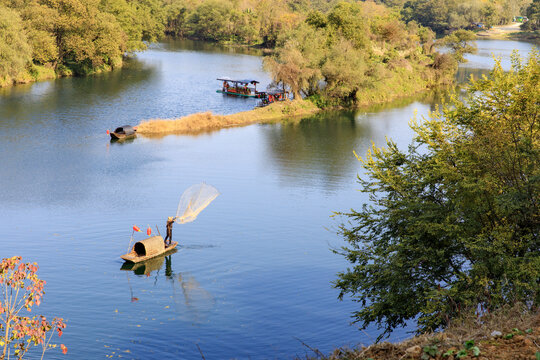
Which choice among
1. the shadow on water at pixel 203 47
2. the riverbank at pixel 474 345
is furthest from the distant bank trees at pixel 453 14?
the riverbank at pixel 474 345

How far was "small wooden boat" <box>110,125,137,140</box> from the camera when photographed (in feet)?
196

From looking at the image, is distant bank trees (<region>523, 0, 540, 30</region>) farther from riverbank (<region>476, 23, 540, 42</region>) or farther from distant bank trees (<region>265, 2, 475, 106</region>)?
distant bank trees (<region>265, 2, 475, 106</region>)

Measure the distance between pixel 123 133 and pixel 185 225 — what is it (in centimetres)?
2518

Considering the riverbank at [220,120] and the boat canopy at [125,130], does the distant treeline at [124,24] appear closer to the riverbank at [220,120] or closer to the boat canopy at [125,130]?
the riverbank at [220,120]

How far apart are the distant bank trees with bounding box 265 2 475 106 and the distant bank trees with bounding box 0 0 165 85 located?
29833 millimetres

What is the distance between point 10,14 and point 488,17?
502 ft

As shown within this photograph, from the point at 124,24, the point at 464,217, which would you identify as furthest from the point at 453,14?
the point at 464,217

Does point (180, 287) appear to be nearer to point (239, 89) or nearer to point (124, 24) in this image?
point (239, 89)

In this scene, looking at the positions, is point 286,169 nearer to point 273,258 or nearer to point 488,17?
point 273,258

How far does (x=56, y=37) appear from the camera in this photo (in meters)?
95.2

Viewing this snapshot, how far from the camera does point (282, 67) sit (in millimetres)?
77250

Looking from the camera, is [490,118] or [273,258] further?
[273,258]

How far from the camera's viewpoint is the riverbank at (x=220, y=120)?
213ft

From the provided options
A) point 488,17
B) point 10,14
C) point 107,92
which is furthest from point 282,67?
point 488,17
